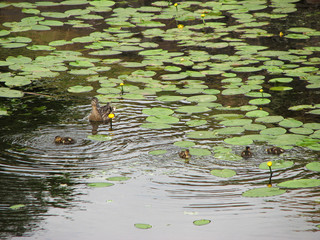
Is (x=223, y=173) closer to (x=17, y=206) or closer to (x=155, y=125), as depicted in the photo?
(x=155, y=125)

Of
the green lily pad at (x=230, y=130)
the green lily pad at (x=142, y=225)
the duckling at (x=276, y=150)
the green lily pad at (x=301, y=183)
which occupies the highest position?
the green lily pad at (x=230, y=130)

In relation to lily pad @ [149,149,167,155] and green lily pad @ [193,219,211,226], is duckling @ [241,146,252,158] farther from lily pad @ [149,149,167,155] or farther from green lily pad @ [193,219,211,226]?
green lily pad @ [193,219,211,226]

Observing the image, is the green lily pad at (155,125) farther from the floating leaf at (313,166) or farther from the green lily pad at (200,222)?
the green lily pad at (200,222)

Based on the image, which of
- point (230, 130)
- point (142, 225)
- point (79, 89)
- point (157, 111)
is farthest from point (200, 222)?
point (79, 89)

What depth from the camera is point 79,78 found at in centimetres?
1064

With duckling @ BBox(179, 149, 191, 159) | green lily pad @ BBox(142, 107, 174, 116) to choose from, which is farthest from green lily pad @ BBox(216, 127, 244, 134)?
green lily pad @ BBox(142, 107, 174, 116)

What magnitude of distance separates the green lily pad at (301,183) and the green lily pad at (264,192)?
0.44ft

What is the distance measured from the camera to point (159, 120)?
8664 millimetres

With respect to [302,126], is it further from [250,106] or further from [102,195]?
[102,195]

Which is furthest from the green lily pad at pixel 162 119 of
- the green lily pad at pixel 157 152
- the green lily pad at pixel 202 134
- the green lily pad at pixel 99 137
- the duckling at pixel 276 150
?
the duckling at pixel 276 150

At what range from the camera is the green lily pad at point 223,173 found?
6.88m

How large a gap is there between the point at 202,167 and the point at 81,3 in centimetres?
921

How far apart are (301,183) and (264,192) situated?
0.48 meters

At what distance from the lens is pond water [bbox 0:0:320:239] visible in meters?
6.15
